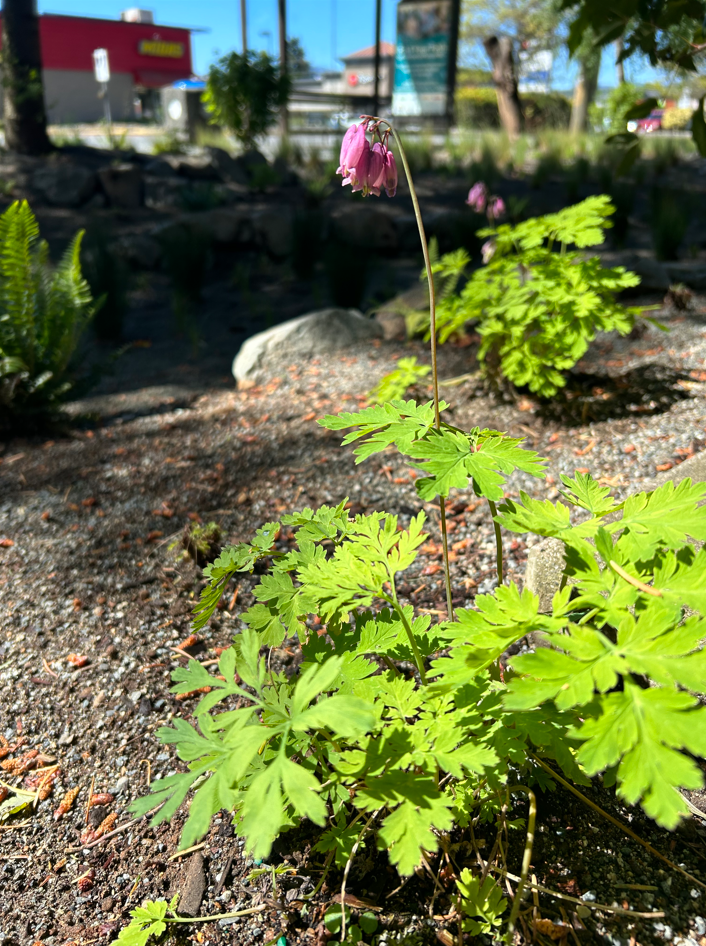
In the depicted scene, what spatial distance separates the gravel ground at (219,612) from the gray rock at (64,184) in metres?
5.80

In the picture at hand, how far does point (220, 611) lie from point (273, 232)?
275 inches

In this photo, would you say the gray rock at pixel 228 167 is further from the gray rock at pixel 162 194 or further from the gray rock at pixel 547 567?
the gray rock at pixel 547 567

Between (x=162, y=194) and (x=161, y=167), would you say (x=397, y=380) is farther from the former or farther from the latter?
(x=161, y=167)

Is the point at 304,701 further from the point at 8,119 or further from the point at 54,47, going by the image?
the point at 54,47

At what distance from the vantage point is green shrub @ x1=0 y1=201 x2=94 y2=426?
10.3 ft

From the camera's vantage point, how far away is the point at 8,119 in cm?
902

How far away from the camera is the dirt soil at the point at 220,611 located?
1229mm

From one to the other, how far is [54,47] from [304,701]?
3378 cm

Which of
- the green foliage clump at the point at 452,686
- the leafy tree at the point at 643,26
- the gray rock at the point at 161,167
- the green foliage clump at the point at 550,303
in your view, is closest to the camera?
the green foliage clump at the point at 452,686

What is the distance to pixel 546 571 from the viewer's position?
180cm

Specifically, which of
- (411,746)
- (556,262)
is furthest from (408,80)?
(411,746)

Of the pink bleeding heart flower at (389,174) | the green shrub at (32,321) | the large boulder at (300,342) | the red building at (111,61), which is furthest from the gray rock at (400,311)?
the red building at (111,61)

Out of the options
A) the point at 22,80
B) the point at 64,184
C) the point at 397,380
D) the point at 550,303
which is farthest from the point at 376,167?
the point at 22,80

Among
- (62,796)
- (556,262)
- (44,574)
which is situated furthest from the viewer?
(556,262)
